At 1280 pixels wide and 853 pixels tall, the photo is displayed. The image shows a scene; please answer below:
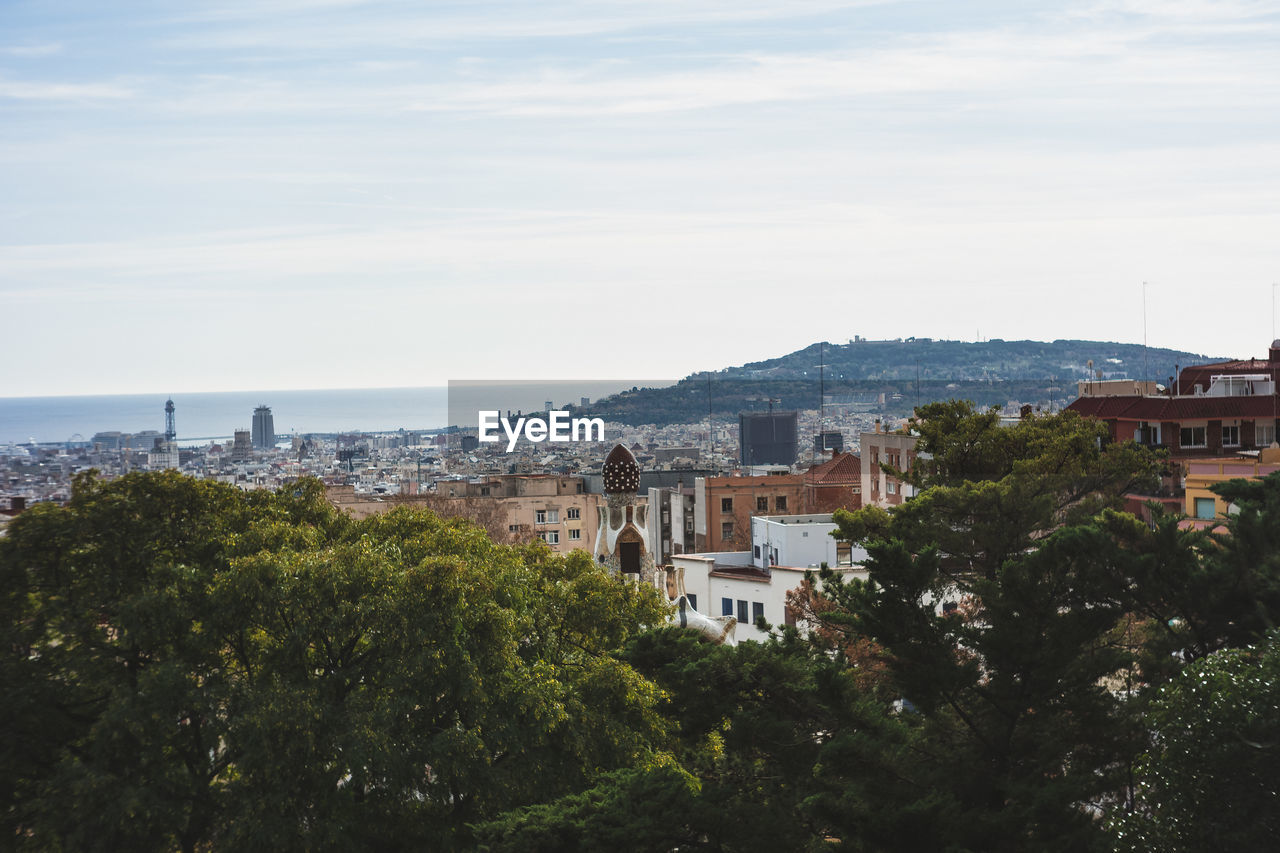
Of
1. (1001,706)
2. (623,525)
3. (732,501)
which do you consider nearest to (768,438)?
(732,501)

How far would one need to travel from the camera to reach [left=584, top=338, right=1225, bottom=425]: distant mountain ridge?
5802 inches

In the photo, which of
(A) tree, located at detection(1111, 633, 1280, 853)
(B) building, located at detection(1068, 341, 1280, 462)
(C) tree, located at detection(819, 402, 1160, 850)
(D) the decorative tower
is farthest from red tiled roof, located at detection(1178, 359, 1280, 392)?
(A) tree, located at detection(1111, 633, 1280, 853)

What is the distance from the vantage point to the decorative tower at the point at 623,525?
35.5 m

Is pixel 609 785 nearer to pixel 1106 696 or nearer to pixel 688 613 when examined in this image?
pixel 1106 696

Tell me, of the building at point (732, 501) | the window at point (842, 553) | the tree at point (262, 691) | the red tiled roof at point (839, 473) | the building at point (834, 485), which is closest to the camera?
the tree at point (262, 691)

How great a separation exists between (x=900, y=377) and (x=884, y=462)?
116 metres

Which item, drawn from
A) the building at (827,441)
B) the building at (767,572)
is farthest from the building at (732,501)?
the building at (827,441)

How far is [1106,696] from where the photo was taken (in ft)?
55.3

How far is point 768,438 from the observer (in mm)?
126000

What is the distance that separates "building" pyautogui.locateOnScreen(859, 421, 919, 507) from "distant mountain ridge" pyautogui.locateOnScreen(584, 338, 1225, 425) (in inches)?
2450

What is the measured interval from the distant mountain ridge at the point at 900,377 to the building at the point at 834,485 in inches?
2171

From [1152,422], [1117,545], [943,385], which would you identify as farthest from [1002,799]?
[943,385]

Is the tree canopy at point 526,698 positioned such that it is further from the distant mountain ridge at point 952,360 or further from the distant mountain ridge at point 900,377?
the distant mountain ridge at point 952,360

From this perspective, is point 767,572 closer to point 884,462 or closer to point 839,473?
point 884,462
